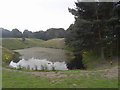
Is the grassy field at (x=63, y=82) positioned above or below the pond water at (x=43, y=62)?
above

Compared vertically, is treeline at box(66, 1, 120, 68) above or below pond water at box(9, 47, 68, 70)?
above

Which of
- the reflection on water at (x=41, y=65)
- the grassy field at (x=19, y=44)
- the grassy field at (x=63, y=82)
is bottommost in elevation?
the reflection on water at (x=41, y=65)

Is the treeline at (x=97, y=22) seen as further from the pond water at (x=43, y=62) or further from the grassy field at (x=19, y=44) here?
the grassy field at (x=19, y=44)

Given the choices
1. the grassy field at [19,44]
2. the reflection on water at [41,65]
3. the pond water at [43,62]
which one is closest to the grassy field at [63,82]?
the pond water at [43,62]

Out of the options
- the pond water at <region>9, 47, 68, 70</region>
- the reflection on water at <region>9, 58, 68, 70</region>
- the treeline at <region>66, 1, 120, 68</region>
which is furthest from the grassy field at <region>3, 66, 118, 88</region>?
the treeline at <region>66, 1, 120, 68</region>

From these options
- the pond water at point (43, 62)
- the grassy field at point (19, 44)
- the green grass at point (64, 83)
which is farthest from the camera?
the grassy field at point (19, 44)

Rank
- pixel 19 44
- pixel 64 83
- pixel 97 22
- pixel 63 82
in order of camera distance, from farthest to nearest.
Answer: pixel 19 44 → pixel 97 22 → pixel 63 82 → pixel 64 83

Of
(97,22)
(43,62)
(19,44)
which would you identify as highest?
(97,22)

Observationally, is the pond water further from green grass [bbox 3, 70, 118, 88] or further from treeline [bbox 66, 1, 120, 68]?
green grass [bbox 3, 70, 118, 88]

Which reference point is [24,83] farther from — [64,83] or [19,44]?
Result: [19,44]

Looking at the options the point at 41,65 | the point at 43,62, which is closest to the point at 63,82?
the point at 41,65

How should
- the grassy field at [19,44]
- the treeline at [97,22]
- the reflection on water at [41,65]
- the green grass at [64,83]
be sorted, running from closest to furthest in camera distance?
the green grass at [64,83], the treeline at [97,22], the reflection on water at [41,65], the grassy field at [19,44]

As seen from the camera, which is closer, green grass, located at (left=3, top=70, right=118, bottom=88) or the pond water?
green grass, located at (left=3, top=70, right=118, bottom=88)

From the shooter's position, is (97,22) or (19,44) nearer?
(97,22)
